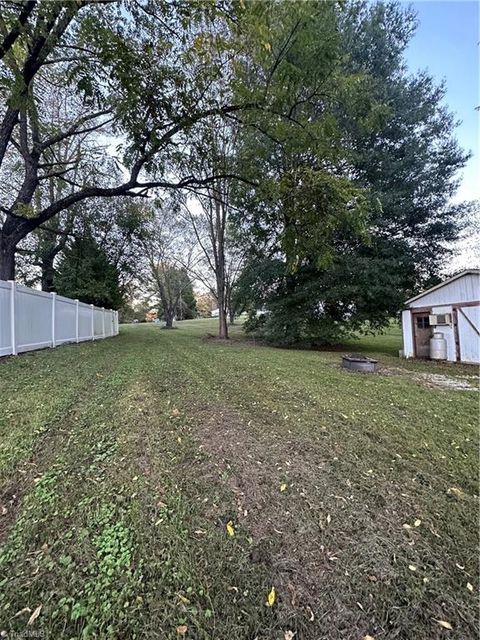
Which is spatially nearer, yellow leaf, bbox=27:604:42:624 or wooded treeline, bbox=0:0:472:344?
yellow leaf, bbox=27:604:42:624

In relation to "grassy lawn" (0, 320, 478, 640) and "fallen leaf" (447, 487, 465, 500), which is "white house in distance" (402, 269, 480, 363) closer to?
"grassy lawn" (0, 320, 478, 640)

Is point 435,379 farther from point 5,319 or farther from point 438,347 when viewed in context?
point 5,319

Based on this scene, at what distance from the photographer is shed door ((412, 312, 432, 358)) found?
9117 mm

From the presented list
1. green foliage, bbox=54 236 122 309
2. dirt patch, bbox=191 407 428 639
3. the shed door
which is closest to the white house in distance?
the shed door


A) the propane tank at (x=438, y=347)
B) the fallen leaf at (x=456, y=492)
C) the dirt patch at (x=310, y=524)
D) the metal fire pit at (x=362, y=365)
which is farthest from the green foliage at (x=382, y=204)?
the fallen leaf at (x=456, y=492)

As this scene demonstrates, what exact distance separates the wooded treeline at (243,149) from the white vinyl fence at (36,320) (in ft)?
3.48

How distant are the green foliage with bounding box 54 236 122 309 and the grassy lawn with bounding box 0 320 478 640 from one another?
1061 centimetres

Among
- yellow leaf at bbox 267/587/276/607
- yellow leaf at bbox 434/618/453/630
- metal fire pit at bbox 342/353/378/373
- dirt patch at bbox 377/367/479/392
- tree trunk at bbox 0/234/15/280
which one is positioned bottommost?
yellow leaf at bbox 434/618/453/630

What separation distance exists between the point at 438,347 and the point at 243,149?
7.53 m

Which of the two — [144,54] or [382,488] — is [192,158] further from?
[382,488]

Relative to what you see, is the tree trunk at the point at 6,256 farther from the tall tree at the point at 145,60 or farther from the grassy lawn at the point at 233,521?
the grassy lawn at the point at 233,521

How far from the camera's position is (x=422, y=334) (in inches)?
365

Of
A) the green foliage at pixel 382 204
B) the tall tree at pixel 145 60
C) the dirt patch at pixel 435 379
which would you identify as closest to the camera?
the tall tree at pixel 145 60

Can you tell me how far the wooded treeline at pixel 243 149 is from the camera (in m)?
4.36
